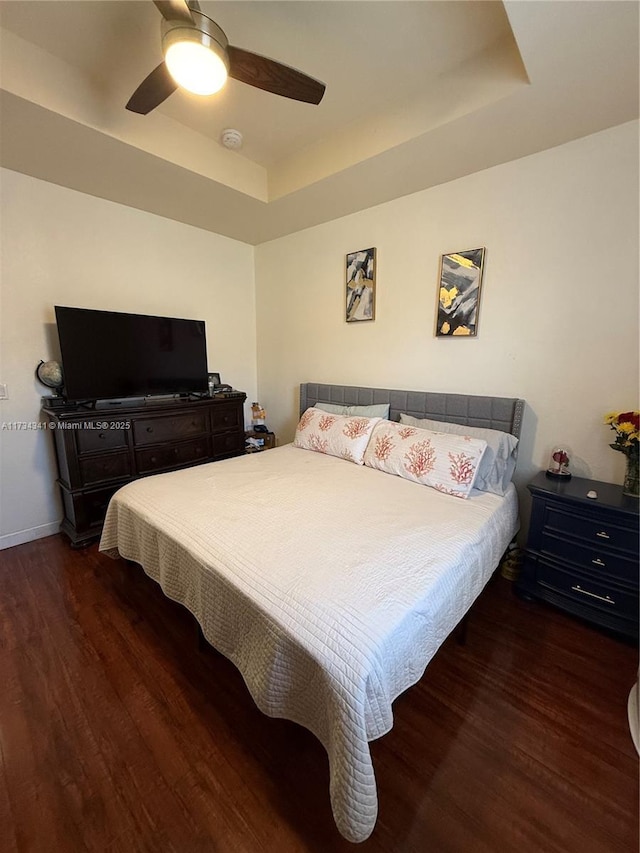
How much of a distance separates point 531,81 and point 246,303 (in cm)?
282

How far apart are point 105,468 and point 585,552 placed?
10.0ft

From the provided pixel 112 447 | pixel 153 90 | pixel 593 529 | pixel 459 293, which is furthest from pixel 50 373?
pixel 593 529

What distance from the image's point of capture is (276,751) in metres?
1.19

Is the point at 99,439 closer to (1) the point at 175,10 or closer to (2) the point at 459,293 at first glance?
(1) the point at 175,10

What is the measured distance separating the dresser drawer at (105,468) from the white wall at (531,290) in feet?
6.55

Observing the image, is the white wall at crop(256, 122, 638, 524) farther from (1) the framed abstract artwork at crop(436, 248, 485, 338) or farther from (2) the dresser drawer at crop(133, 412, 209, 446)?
(2) the dresser drawer at crop(133, 412, 209, 446)

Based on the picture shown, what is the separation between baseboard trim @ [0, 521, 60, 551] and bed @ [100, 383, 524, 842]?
112 cm

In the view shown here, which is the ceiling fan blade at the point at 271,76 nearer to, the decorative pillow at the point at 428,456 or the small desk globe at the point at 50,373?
the decorative pillow at the point at 428,456

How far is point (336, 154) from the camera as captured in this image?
2201 mm

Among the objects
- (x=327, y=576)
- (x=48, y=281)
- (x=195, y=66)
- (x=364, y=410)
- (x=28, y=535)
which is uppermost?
(x=195, y=66)

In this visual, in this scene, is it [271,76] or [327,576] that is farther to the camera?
[271,76]

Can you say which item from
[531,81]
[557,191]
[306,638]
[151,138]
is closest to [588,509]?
[306,638]

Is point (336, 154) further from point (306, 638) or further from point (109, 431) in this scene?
point (306, 638)

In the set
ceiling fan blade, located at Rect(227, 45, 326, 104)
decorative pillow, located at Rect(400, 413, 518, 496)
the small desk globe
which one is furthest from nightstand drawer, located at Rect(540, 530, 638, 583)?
the small desk globe
